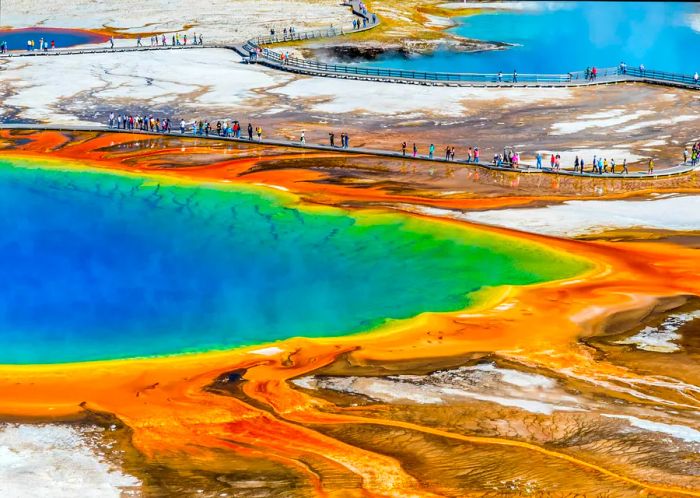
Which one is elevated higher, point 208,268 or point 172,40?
point 172,40

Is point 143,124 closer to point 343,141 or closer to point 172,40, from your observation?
point 343,141

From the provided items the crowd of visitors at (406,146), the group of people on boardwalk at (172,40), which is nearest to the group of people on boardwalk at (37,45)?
the group of people on boardwalk at (172,40)

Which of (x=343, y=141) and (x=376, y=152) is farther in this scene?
(x=343, y=141)

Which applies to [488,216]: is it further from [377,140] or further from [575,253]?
[377,140]

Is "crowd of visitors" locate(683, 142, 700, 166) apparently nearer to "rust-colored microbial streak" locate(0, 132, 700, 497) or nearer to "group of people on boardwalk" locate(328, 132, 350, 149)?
"rust-colored microbial streak" locate(0, 132, 700, 497)

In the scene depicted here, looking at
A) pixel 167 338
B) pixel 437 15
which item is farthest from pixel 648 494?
pixel 437 15

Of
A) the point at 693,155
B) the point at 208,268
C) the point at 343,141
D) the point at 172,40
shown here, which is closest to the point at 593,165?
the point at 693,155
